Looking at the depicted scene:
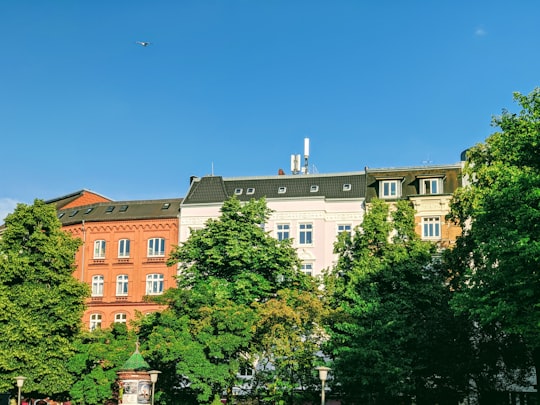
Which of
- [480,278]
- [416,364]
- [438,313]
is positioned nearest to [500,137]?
[480,278]

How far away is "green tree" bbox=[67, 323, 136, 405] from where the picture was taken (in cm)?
4306

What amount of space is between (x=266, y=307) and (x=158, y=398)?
24.3ft

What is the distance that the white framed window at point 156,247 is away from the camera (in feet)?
200

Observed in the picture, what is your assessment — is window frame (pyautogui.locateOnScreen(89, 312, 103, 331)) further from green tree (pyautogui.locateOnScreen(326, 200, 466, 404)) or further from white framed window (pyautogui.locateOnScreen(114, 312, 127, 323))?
green tree (pyautogui.locateOnScreen(326, 200, 466, 404))

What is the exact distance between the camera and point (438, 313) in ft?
132

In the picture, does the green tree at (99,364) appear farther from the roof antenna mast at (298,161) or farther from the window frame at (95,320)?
the roof antenna mast at (298,161)

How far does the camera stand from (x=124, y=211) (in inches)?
2495

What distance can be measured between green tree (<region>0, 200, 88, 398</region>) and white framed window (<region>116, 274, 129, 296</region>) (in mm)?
14154

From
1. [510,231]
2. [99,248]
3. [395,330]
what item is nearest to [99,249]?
[99,248]

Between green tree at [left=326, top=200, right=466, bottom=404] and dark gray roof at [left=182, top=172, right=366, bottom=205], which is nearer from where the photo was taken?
green tree at [left=326, top=200, right=466, bottom=404]

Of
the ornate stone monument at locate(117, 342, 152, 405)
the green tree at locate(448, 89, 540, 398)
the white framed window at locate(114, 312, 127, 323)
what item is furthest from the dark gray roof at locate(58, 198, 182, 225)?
the green tree at locate(448, 89, 540, 398)

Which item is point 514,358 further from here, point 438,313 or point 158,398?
point 158,398

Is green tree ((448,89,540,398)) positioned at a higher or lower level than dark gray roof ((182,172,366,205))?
lower

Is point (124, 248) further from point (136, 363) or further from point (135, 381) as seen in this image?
point (135, 381)
